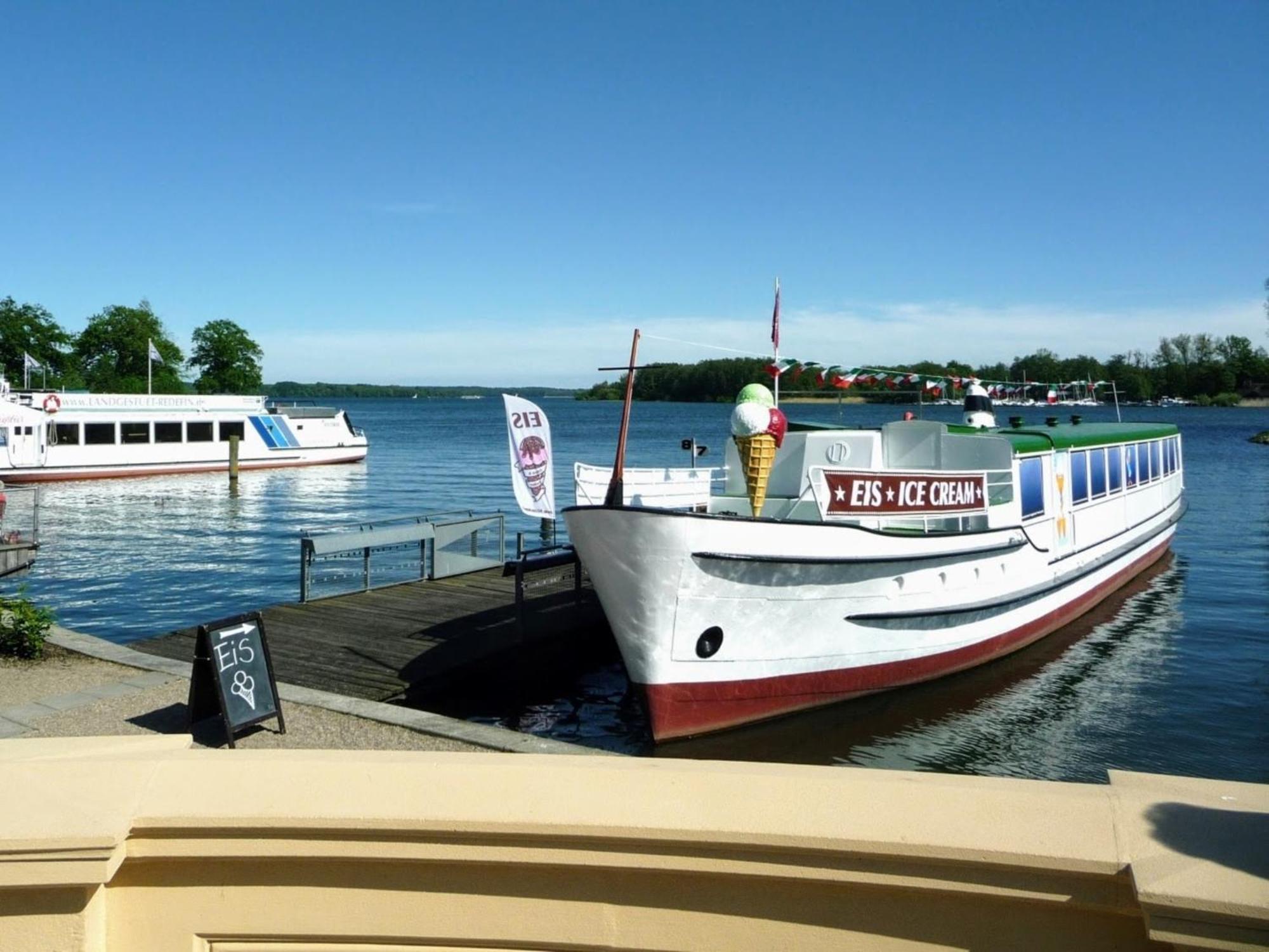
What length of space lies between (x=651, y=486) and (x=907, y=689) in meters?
4.25

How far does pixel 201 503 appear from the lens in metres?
39.6

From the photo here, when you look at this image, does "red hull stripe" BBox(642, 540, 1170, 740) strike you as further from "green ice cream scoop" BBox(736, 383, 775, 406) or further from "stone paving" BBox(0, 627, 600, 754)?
"green ice cream scoop" BBox(736, 383, 775, 406)

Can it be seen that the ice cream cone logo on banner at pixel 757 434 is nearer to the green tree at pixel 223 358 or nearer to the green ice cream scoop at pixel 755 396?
the green ice cream scoop at pixel 755 396

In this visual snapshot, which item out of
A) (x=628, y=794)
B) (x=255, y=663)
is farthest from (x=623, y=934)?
(x=255, y=663)


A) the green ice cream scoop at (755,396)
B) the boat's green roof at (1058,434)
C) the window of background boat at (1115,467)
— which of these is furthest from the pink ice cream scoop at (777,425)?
the window of background boat at (1115,467)

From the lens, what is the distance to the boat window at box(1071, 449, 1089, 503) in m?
17.2

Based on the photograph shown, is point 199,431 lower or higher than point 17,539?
higher

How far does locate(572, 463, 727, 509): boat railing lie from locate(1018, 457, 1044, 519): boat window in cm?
452

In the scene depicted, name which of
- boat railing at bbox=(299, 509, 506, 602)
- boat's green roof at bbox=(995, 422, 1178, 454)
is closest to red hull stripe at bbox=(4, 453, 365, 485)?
boat railing at bbox=(299, 509, 506, 602)

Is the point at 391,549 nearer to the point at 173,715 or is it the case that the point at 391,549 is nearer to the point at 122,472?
the point at 173,715

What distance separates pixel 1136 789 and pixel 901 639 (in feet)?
34.4

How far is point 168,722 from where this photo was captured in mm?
9078

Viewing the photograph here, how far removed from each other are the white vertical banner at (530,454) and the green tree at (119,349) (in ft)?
302

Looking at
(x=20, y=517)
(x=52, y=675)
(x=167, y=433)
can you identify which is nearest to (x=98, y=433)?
(x=167, y=433)
